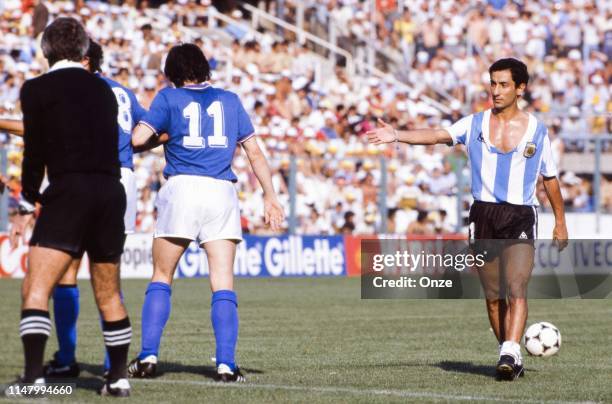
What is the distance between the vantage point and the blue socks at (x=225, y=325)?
890 centimetres

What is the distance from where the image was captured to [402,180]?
991 inches

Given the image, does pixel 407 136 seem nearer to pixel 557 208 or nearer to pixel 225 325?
pixel 557 208

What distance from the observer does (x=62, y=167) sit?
293 inches

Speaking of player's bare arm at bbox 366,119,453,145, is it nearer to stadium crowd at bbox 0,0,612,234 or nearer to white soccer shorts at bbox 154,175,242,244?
white soccer shorts at bbox 154,175,242,244

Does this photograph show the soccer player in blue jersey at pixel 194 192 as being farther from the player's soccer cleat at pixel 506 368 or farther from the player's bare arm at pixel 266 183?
the player's soccer cleat at pixel 506 368

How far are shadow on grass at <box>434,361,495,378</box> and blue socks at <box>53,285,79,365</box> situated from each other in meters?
2.74

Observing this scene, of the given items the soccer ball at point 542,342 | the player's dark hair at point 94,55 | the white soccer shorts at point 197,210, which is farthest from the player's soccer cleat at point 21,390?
the soccer ball at point 542,342

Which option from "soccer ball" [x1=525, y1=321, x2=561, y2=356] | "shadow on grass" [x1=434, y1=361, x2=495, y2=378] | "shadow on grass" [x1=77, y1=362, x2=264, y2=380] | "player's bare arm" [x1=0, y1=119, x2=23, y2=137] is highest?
"player's bare arm" [x1=0, y1=119, x2=23, y2=137]

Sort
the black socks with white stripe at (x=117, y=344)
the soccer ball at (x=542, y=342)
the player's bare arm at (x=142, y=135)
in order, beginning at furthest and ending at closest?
the soccer ball at (x=542, y=342) < the player's bare arm at (x=142, y=135) < the black socks with white stripe at (x=117, y=344)

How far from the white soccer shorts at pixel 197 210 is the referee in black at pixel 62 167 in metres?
1.36

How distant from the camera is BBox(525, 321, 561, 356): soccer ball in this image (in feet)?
36.2

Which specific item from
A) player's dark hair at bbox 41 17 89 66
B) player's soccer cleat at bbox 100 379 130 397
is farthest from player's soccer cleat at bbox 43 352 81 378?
player's dark hair at bbox 41 17 89 66

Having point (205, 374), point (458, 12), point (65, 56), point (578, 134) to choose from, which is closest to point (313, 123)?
point (578, 134)

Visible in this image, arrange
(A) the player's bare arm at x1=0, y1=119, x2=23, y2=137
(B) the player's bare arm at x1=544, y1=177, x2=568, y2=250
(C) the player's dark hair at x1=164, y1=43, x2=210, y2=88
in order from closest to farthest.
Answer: (A) the player's bare arm at x1=0, y1=119, x2=23, y2=137, (C) the player's dark hair at x1=164, y1=43, x2=210, y2=88, (B) the player's bare arm at x1=544, y1=177, x2=568, y2=250
